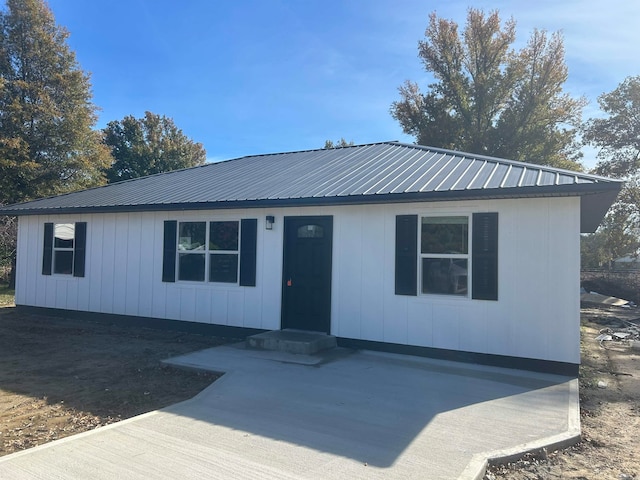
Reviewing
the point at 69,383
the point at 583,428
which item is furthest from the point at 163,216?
the point at 583,428

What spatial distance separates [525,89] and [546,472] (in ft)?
87.0

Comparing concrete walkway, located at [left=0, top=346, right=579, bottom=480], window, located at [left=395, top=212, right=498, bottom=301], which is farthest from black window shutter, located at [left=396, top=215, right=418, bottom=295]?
concrete walkway, located at [left=0, top=346, right=579, bottom=480]

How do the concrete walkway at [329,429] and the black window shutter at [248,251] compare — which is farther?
the black window shutter at [248,251]

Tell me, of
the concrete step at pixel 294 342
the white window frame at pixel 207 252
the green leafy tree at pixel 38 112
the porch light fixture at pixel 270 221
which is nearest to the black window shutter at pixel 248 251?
the white window frame at pixel 207 252

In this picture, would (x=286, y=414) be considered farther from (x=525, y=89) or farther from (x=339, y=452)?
(x=525, y=89)

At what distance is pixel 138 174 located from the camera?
36.4 meters

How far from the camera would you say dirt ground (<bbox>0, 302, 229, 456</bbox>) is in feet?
16.1

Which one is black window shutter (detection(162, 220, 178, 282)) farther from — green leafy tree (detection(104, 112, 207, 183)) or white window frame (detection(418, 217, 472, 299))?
green leafy tree (detection(104, 112, 207, 183))

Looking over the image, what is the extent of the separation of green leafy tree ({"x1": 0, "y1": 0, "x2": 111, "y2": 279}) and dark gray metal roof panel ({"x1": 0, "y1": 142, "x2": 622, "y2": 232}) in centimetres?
1047

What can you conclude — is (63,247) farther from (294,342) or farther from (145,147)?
(145,147)

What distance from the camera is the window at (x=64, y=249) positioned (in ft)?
38.0

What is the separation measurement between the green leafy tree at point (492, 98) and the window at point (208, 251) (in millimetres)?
19434

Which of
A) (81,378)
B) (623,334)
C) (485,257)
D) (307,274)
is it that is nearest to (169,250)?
(307,274)

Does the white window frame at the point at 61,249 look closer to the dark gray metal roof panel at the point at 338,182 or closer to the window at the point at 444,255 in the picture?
the dark gray metal roof panel at the point at 338,182
